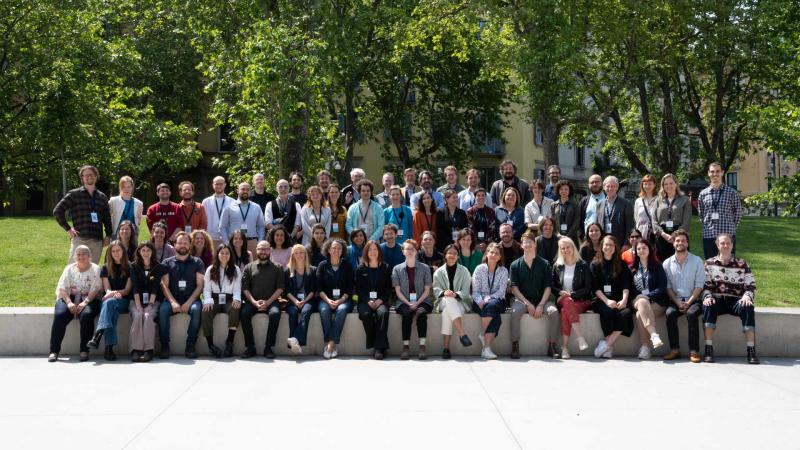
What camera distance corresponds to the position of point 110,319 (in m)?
9.19

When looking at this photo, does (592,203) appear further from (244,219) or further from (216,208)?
(216,208)

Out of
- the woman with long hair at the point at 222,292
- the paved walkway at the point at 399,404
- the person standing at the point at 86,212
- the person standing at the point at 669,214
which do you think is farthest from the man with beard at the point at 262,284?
the person standing at the point at 669,214

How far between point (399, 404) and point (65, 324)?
4782 millimetres

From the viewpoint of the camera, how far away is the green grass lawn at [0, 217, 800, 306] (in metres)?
11.6

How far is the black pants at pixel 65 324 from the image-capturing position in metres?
9.20

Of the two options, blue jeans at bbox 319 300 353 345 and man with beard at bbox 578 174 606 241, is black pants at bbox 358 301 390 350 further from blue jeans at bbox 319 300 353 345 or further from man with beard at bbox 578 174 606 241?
man with beard at bbox 578 174 606 241

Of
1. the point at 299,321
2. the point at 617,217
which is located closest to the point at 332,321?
the point at 299,321

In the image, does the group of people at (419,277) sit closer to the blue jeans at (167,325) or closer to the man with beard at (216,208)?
the blue jeans at (167,325)

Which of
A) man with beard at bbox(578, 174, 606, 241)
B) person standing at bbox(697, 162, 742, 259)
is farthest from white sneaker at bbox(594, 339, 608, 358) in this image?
person standing at bbox(697, 162, 742, 259)

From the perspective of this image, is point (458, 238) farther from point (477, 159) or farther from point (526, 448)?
point (477, 159)

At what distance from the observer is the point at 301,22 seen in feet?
57.9

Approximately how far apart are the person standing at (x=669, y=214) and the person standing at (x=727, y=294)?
3.02ft

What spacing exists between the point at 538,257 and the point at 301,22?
406 inches

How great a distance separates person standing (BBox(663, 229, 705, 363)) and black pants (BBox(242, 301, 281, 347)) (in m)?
4.78
